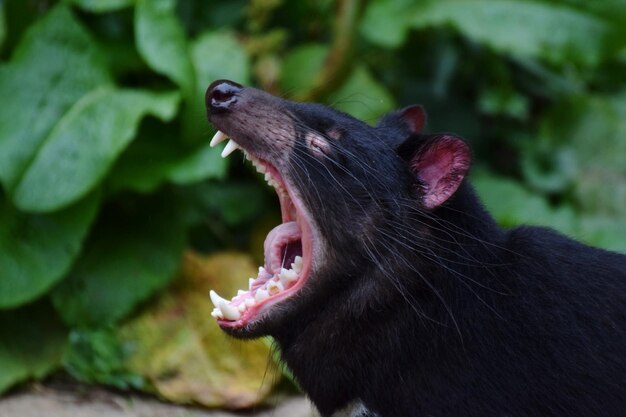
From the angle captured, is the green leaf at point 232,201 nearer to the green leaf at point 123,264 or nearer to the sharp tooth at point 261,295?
the green leaf at point 123,264

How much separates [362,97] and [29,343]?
7.06ft

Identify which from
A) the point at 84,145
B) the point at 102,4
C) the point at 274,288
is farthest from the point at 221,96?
the point at 102,4

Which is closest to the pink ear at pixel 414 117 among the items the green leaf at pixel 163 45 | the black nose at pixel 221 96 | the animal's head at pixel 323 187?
the animal's head at pixel 323 187

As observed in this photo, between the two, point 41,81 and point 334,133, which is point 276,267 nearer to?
point 334,133

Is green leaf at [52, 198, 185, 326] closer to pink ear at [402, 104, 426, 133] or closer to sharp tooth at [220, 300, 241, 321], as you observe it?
pink ear at [402, 104, 426, 133]

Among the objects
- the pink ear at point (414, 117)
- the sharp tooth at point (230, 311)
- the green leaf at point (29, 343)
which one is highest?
the pink ear at point (414, 117)

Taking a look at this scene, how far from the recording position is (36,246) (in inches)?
183

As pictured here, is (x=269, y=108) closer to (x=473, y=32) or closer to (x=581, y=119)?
(x=473, y=32)

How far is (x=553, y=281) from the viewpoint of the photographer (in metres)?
2.94

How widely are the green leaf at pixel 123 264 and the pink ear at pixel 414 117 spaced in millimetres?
1891

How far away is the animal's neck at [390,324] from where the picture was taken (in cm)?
287

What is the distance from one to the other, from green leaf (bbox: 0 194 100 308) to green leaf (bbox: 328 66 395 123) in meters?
1.60

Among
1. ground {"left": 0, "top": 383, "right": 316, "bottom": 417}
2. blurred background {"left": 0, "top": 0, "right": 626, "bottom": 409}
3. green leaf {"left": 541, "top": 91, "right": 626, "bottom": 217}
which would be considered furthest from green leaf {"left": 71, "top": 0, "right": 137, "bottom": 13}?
green leaf {"left": 541, "top": 91, "right": 626, "bottom": 217}

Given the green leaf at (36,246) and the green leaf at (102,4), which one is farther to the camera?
the green leaf at (102,4)
